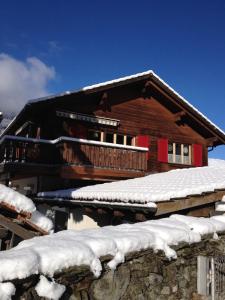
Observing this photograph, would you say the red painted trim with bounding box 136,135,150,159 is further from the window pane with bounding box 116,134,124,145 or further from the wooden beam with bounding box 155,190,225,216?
the wooden beam with bounding box 155,190,225,216

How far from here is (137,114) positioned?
16531mm

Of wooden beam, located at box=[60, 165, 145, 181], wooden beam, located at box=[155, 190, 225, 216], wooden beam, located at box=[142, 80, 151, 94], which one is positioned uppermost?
wooden beam, located at box=[142, 80, 151, 94]

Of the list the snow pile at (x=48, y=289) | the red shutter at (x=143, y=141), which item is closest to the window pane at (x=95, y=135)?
the red shutter at (x=143, y=141)

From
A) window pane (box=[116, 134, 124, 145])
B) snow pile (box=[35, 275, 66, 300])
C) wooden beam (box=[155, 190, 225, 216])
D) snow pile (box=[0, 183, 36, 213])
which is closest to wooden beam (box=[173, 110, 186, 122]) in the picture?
window pane (box=[116, 134, 124, 145])

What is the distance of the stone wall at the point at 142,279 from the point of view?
125 inches

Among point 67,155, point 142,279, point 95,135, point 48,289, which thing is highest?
point 95,135

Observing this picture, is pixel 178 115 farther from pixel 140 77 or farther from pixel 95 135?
pixel 95 135

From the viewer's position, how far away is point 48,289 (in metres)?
2.91

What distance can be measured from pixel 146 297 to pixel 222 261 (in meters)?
1.44

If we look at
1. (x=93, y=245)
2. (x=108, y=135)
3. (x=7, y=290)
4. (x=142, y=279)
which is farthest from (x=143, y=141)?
(x=7, y=290)

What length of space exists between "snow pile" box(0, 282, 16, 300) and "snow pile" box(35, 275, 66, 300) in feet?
0.91

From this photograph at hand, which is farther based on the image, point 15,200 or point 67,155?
point 67,155

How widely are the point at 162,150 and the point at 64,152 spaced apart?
239 inches

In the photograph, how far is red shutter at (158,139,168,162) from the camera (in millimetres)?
16422
